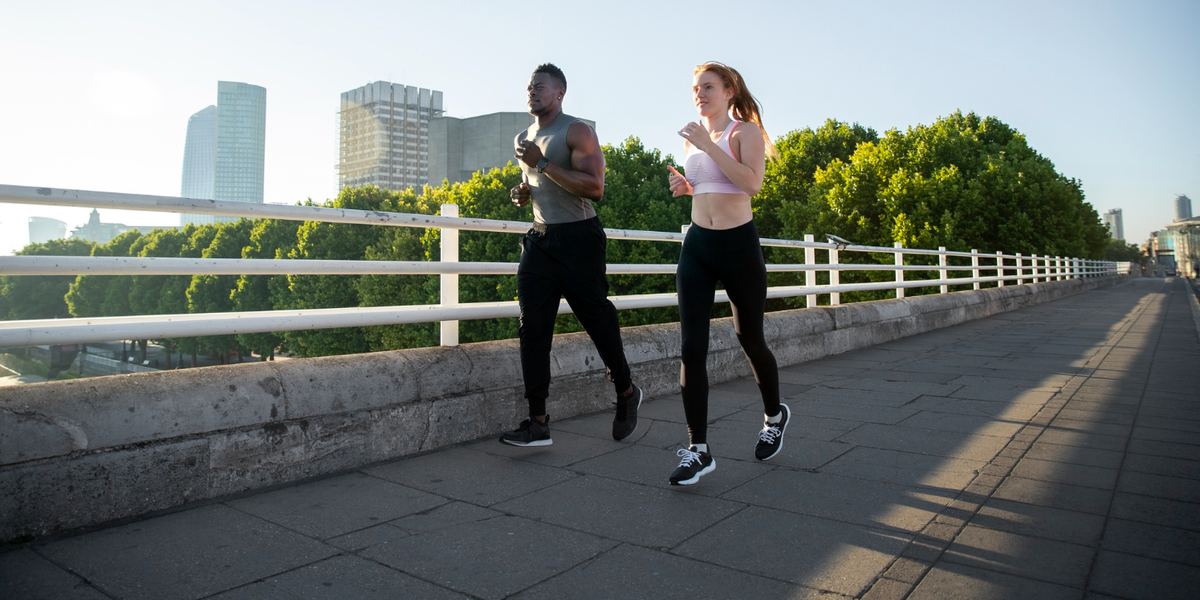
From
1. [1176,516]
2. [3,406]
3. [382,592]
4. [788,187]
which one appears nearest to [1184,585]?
[1176,516]

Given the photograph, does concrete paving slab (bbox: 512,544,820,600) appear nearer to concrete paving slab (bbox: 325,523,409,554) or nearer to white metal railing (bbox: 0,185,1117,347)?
concrete paving slab (bbox: 325,523,409,554)

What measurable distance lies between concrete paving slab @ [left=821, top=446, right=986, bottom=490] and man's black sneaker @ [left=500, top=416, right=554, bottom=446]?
1.31m

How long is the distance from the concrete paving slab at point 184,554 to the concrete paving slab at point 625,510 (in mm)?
786

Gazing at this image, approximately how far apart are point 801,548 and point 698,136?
64.5 inches

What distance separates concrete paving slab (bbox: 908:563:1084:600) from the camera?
1.96m

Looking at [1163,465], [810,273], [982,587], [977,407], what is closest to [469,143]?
[810,273]

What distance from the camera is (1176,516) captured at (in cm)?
260

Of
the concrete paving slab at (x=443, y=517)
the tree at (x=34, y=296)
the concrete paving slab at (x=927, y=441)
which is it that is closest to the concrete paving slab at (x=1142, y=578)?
the concrete paving slab at (x=927, y=441)

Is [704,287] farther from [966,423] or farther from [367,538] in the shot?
[966,423]

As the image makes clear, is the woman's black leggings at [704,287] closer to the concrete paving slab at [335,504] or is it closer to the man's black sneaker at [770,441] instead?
the man's black sneaker at [770,441]

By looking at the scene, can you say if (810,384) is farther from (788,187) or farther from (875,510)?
(788,187)

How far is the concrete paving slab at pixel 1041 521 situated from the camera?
95.1 inches

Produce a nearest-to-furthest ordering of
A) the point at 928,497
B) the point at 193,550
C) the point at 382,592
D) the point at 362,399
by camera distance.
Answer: the point at 382,592, the point at 193,550, the point at 928,497, the point at 362,399

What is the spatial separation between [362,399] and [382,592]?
4.81 ft
